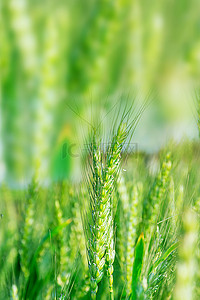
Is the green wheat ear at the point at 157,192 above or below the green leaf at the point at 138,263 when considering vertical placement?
above

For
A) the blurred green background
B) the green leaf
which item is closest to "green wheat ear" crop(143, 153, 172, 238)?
the green leaf

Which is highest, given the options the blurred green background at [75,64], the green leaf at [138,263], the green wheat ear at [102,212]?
the blurred green background at [75,64]

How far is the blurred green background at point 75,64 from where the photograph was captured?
68 centimetres

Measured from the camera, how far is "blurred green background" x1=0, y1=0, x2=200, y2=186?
0.68 m

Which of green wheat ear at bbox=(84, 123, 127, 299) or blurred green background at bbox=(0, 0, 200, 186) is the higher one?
blurred green background at bbox=(0, 0, 200, 186)

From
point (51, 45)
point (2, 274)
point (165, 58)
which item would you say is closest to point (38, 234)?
point (2, 274)

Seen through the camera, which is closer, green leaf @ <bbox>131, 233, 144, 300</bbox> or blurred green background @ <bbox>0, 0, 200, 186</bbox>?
green leaf @ <bbox>131, 233, 144, 300</bbox>

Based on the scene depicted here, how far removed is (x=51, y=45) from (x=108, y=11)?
0.13m

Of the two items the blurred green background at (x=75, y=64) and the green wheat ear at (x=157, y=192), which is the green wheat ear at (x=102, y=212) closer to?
the green wheat ear at (x=157, y=192)

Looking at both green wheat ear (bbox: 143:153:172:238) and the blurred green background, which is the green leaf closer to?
green wheat ear (bbox: 143:153:172:238)

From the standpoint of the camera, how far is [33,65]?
0.74 metres

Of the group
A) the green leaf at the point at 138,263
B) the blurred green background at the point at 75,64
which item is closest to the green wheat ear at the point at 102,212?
the green leaf at the point at 138,263

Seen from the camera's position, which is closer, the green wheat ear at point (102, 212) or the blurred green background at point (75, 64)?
the green wheat ear at point (102, 212)

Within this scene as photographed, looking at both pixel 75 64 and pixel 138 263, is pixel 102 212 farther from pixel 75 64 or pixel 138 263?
pixel 75 64
